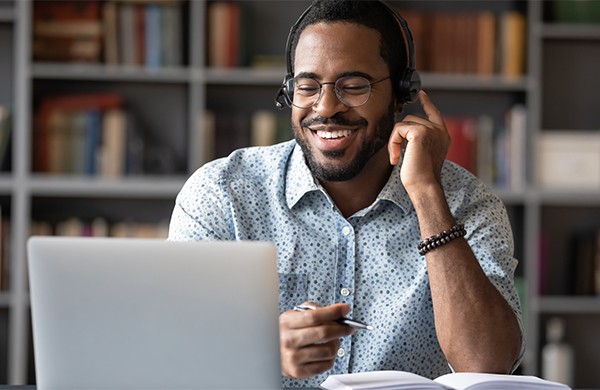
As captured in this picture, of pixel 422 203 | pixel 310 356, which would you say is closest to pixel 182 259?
pixel 310 356

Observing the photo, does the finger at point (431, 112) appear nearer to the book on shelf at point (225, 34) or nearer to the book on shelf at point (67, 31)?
the book on shelf at point (225, 34)

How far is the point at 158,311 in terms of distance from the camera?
123 centimetres

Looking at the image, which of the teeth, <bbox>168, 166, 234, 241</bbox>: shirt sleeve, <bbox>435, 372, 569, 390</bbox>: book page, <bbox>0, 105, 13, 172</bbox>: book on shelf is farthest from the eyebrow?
<bbox>0, 105, 13, 172</bbox>: book on shelf

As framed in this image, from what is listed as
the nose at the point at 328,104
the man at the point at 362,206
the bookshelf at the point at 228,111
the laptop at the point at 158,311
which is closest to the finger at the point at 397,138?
the man at the point at 362,206

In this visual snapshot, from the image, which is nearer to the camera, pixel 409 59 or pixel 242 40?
pixel 409 59

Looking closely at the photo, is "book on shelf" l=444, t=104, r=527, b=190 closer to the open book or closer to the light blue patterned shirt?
the light blue patterned shirt

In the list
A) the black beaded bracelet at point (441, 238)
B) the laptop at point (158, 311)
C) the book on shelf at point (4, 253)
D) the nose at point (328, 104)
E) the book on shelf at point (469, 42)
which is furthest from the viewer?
the book on shelf at point (469, 42)

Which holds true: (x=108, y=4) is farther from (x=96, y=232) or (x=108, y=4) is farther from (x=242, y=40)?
(x=96, y=232)

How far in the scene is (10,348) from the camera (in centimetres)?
375

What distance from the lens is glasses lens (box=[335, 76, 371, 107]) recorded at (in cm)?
196

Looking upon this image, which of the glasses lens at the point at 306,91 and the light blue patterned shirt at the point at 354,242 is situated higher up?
the glasses lens at the point at 306,91

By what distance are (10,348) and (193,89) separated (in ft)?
3.85

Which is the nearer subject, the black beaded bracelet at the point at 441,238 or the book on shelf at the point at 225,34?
the black beaded bracelet at the point at 441,238

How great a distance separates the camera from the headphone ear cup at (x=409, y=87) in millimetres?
2018
